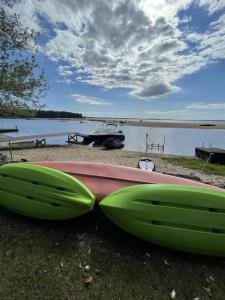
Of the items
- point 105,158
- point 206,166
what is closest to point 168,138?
point 105,158

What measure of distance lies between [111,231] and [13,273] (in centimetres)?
132

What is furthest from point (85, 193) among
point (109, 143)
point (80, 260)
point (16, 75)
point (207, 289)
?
point (109, 143)

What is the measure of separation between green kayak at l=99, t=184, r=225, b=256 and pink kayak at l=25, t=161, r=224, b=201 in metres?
0.50

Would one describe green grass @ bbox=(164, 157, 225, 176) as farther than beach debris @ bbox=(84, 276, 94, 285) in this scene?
Yes

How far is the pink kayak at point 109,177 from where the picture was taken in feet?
11.6

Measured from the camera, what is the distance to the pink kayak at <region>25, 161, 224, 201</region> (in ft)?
11.6

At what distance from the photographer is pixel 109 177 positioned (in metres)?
3.83

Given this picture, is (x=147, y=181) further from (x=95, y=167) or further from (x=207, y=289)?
(x=207, y=289)

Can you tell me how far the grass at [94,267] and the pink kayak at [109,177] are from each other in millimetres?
565

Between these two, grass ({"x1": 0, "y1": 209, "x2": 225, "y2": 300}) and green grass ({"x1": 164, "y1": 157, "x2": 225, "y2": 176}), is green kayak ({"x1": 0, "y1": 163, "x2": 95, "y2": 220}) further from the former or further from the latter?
green grass ({"x1": 164, "y1": 157, "x2": 225, "y2": 176})

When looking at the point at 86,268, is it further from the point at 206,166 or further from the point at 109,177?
the point at 206,166

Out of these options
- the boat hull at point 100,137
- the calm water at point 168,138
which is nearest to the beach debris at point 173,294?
the calm water at point 168,138

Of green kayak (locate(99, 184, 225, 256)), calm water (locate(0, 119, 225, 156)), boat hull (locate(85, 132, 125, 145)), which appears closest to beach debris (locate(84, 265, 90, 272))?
green kayak (locate(99, 184, 225, 256))

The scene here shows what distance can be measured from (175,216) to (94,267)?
115cm
